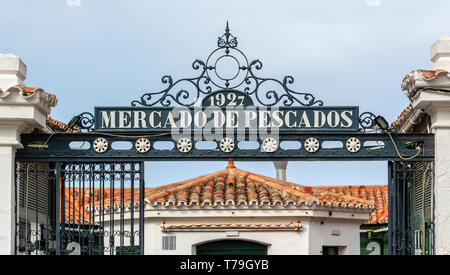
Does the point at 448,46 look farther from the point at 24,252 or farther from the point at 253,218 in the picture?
the point at 253,218

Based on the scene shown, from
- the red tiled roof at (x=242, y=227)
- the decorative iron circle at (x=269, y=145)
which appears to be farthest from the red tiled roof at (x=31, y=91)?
the red tiled roof at (x=242, y=227)

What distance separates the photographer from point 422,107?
1219 cm

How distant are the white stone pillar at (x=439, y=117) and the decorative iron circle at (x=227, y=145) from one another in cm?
257

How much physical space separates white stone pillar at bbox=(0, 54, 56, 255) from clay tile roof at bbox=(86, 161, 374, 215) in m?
7.26

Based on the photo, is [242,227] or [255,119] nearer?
[255,119]

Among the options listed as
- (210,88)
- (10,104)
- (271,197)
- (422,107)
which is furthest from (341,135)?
(271,197)

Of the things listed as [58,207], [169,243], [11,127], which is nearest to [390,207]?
[58,207]

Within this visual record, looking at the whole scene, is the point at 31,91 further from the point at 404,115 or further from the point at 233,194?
the point at 233,194

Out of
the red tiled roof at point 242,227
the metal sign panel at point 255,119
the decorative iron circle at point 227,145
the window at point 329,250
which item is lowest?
the window at point 329,250

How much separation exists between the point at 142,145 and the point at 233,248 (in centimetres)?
775

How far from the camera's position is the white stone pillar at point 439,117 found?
11.9 meters

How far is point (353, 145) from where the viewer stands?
12.5m

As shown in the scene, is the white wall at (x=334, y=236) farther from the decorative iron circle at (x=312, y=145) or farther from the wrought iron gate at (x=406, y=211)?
the decorative iron circle at (x=312, y=145)
